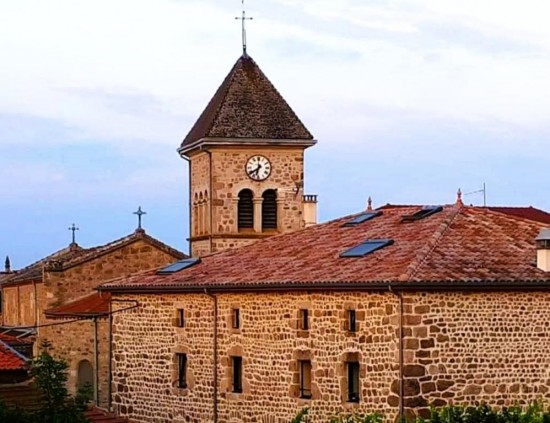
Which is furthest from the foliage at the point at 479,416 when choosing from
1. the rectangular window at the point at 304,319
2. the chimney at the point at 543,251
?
the rectangular window at the point at 304,319

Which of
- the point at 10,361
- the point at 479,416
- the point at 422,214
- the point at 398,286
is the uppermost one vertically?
the point at 422,214

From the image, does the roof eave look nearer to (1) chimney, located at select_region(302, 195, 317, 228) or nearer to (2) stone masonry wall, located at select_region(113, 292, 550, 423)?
(1) chimney, located at select_region(302, 195, 317, 228)

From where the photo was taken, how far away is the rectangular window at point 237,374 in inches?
1319

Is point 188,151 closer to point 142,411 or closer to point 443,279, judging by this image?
point 142,411

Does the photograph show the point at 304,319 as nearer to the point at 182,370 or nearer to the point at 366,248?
the point at 366,248

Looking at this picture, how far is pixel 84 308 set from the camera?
140 ft

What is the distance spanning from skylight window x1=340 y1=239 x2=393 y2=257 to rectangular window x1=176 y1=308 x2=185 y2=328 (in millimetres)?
5168

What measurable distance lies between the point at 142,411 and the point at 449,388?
10532 millimetres

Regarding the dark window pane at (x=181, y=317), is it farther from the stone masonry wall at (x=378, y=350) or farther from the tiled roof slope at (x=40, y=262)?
the tiled roof slope at (x=40, y=262)

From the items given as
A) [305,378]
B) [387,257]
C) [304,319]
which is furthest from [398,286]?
[305,378]

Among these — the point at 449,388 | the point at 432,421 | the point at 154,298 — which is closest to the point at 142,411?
the point at 154,298

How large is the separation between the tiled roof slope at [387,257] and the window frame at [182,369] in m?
1.66

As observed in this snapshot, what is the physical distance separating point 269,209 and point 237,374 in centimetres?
1518

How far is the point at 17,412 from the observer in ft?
77.0
